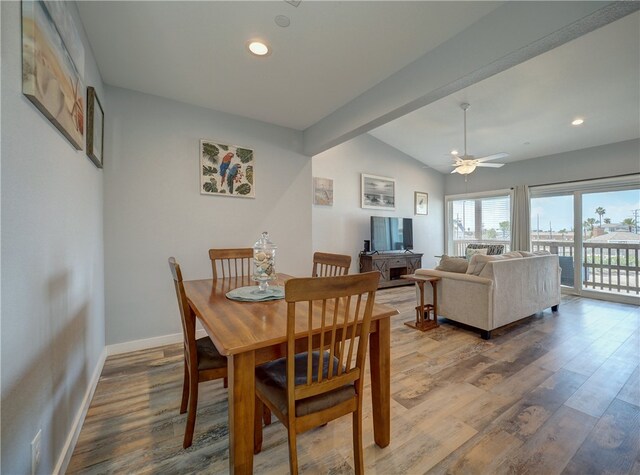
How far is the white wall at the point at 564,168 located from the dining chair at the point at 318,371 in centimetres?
599

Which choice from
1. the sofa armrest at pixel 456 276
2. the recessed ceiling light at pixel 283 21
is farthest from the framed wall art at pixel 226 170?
the sofa armrest at pixel 456 276

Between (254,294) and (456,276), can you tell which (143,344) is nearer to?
(254,294)

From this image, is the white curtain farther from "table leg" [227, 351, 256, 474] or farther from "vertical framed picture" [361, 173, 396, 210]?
"table leg" [227, 351, 256, 474]

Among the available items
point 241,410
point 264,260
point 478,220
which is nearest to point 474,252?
point 478,220

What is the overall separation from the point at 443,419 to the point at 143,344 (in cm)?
273

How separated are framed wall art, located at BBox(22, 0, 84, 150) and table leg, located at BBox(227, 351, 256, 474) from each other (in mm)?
1276

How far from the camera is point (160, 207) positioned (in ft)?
9.23

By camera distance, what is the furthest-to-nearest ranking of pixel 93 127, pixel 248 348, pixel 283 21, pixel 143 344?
pixel 143 344, pixel 93 127, pixel 283 21, pixel 248 348

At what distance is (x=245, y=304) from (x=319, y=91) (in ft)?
7.36

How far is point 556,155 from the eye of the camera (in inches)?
209

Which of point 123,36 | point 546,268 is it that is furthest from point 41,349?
point 546,268

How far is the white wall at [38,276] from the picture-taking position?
0.91 metres

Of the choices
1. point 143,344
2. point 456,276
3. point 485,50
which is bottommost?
point 143,344

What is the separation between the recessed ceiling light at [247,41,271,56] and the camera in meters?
2.08
